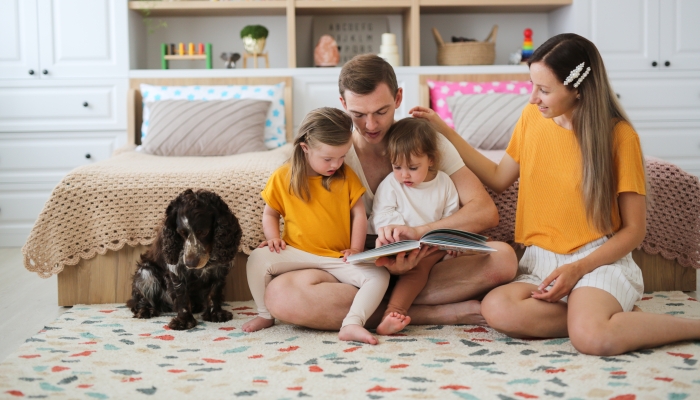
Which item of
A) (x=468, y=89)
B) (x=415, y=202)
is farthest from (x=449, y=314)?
(x=468, y=89)

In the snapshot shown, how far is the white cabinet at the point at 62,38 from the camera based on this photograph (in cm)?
349

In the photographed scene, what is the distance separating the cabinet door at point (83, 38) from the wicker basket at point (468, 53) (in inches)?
64.8

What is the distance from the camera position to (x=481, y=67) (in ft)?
11.7

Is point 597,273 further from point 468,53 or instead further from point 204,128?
point 468,53

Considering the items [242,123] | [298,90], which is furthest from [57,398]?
[298,90]

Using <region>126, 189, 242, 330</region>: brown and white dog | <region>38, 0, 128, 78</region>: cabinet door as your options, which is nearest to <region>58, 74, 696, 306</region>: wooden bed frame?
<region>126, 189, 242, 330</region>: brown and white dog

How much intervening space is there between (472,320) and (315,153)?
0.62 m

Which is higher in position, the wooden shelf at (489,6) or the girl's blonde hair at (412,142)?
the wooden shelf at (489,6)

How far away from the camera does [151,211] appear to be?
219cm

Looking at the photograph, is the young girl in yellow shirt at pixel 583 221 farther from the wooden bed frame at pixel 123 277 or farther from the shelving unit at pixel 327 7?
the shelving unit at pixel 327 7

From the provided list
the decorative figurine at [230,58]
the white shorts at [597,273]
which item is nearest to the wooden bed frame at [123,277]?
the white shorts at [597,273]

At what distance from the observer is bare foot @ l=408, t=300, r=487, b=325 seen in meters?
1.88

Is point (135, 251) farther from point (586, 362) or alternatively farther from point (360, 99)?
point (586, 362)

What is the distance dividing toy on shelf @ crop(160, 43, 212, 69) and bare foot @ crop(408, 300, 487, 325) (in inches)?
87.8
